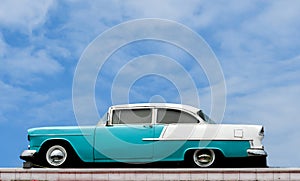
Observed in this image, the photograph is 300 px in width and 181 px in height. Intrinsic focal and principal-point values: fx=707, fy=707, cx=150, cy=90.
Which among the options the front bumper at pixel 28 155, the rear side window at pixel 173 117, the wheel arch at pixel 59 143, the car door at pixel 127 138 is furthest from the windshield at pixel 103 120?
the front bumper at pixel 28 155

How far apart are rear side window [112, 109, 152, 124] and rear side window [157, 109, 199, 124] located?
318 millimetres

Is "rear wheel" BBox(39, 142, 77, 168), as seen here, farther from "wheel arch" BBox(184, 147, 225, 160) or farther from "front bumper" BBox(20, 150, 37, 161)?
"wheel arch" BBox(184, 147, 225, 160)

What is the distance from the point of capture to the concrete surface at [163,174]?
720 inches

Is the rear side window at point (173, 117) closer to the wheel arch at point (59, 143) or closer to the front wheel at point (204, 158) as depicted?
the front wheel at point (204, 158)

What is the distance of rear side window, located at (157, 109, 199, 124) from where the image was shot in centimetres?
1980

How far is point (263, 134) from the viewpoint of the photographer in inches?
768

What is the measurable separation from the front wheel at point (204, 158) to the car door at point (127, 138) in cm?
125

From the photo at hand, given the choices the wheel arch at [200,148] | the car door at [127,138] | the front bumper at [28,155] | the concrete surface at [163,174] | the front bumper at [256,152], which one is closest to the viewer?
the concrete surface at [163,174]

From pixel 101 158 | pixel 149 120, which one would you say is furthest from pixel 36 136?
pixel 149 120

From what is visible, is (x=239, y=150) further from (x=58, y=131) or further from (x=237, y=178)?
(x=58, y=131)

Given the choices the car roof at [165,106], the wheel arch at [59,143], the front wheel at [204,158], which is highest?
the car roof at [165,106]

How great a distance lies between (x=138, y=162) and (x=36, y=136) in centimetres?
308

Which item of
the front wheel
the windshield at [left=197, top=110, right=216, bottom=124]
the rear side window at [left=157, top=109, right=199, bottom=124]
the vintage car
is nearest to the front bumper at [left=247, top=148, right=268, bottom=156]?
the vintage car

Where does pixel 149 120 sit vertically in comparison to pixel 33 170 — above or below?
above
